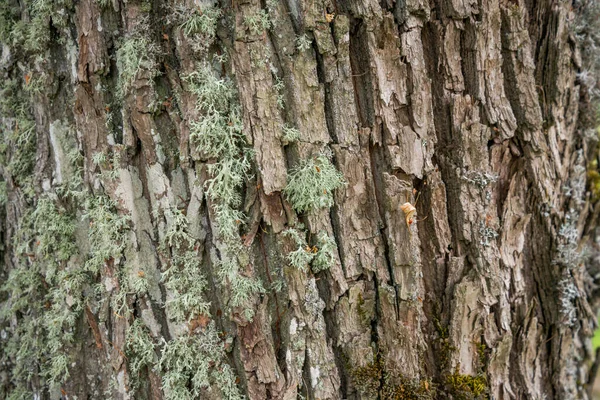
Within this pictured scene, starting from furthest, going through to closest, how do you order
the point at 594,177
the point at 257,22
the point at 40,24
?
1. the point at 594,177
2. the point at 40,24
3. the point at 257,22

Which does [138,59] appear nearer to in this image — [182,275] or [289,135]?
[289,135]

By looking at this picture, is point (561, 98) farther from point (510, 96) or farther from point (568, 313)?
point (568, 313)

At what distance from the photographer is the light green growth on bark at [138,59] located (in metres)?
1.85

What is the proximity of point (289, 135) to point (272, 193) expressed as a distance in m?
0.24

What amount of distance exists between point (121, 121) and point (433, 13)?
56.9 inches

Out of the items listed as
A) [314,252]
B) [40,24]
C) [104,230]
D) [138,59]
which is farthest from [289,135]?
[40,24]

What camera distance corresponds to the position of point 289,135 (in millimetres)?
1816

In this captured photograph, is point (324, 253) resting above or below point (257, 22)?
below

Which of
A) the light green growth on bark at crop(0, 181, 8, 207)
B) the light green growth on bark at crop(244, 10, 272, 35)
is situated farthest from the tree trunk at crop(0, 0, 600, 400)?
the light green growth on bark at crop(0, 181, 8, 207)

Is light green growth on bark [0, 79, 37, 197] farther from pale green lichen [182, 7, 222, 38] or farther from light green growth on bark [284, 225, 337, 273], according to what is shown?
light green growth on bark [284, 225, 337, 273]

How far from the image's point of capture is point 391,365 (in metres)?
1.90

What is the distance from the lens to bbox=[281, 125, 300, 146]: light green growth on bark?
1.82 m

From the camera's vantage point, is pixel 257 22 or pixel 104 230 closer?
pixel 257 22

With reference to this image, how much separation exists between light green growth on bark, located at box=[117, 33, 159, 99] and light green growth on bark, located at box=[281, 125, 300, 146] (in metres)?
0.59
